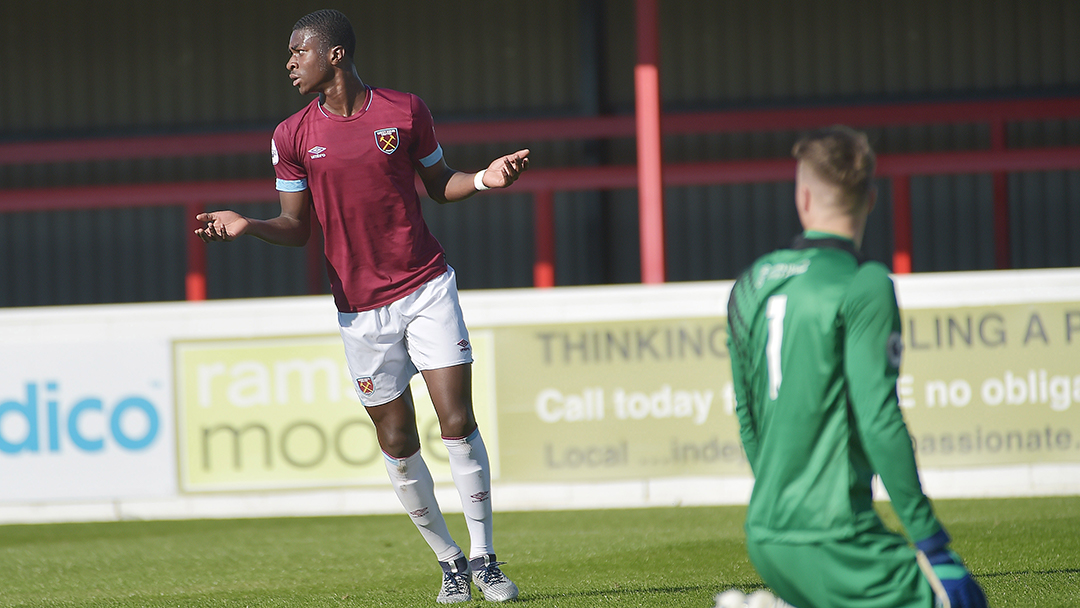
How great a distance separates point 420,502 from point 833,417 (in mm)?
2066

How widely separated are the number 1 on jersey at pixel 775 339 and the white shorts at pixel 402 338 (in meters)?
1.74

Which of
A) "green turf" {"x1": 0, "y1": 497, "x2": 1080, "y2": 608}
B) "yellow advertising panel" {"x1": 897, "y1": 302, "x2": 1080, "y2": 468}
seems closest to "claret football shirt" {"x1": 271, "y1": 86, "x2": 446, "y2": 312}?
"green turf" {"x1": 0, "y1": 497, "x2": 1080, "y2": 608}

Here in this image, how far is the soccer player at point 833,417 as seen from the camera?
77.4 inches

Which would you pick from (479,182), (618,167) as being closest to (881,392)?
(479,182)

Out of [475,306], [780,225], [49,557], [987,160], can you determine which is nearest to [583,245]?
[780,225]

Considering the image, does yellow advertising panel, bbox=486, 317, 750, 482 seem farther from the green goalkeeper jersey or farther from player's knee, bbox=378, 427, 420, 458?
the green goalkeeper jersey

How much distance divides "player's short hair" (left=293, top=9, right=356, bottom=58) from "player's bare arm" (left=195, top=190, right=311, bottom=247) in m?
0.50

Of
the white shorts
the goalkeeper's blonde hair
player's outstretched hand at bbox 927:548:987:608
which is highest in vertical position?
the goalkeeper's blonde hair

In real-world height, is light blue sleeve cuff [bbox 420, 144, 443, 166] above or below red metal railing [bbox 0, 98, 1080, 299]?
below

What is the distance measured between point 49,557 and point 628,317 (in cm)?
321

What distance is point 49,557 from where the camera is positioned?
5.34 m

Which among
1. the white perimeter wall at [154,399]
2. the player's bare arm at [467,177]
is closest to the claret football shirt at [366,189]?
the player's bare arm at [467,177]

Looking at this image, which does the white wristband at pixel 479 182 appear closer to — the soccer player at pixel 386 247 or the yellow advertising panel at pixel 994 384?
the soccer player at pixel 386 247

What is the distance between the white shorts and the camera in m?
3.67
